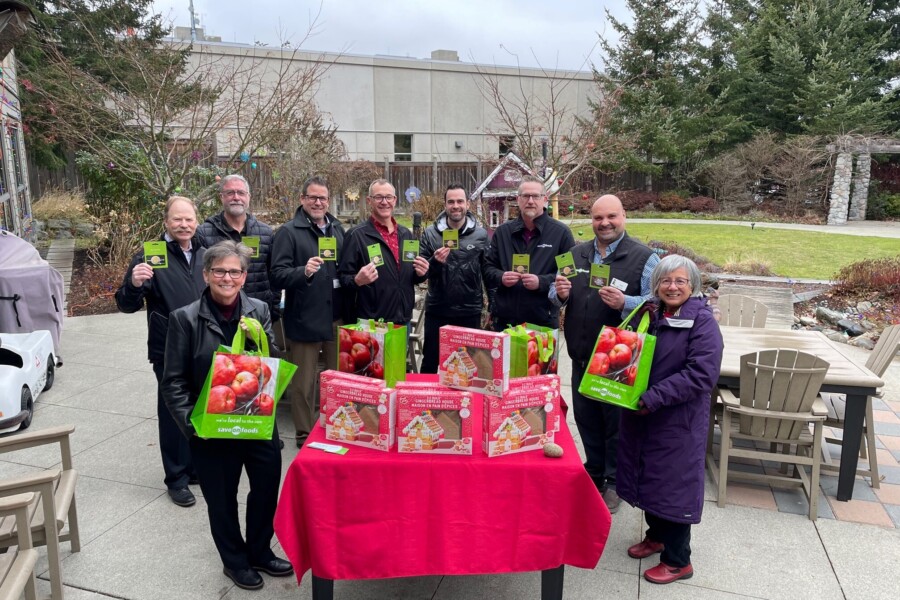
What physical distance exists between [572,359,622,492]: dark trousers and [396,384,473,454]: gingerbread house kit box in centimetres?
139

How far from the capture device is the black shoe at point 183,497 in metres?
3.90

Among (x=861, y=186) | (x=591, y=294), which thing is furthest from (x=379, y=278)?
(x=861, y=186)

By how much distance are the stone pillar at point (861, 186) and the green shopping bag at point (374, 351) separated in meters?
25.1

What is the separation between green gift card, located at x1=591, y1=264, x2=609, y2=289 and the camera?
11.5 feet

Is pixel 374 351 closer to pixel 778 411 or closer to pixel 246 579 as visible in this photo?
pixel 246 579

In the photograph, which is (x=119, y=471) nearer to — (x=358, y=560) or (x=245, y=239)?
(x=245, y=239)

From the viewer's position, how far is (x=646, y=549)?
11.1ft

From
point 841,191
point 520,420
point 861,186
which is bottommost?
point 520,420

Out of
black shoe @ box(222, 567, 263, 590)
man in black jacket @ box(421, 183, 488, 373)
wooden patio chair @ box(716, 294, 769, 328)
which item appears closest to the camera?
black shoe @ box(222, 567, 263, 590)

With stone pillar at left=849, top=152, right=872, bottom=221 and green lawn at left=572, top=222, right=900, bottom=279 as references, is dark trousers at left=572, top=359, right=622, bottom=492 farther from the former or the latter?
stone pillar at left=849, top=152, right=872, bottom=221

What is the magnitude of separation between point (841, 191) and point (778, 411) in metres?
22.0

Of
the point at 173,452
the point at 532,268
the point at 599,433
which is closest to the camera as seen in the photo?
the point at 599,433

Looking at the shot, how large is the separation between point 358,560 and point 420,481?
0.46m

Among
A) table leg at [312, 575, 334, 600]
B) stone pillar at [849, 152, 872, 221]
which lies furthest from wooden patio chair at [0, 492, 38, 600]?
stone pillar at [849, 152, 872, 221]
